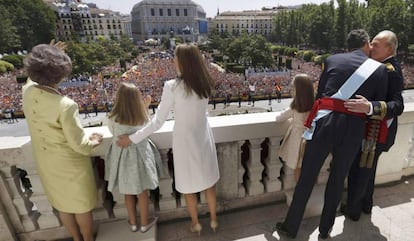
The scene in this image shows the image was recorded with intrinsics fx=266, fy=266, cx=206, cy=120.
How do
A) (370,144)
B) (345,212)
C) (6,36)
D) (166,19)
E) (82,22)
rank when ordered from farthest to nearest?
1. (166,19)
2. (82,22)
3. (6,36)
4. (345,212)
5. (370,144)

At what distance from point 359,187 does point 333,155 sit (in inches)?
22.7

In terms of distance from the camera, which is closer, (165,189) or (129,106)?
(129,106)

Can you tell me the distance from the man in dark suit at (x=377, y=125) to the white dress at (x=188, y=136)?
100 centimetres

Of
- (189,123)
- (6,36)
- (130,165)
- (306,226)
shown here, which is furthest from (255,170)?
(6,36)

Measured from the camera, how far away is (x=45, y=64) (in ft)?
5.13

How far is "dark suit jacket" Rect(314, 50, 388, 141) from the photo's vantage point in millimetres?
1784

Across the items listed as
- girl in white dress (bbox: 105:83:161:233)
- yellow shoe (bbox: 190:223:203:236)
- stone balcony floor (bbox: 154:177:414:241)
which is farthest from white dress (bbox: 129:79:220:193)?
stone balcony floor (bbox: 154:177:414:241)

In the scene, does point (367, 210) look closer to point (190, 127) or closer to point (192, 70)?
point (190, 127)

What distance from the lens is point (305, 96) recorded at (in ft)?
6.82

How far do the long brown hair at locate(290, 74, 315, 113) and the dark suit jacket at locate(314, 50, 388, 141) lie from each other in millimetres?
200

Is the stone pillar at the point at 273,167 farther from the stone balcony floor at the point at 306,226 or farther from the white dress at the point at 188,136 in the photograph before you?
the white dress at the point at 188,136

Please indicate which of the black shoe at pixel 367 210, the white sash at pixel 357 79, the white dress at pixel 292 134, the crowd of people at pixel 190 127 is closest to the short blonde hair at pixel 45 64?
the crowd of people at pixel 190 127

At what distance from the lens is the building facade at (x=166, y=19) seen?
86.4 m

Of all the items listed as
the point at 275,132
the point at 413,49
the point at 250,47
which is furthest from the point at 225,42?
the point at 275,132
